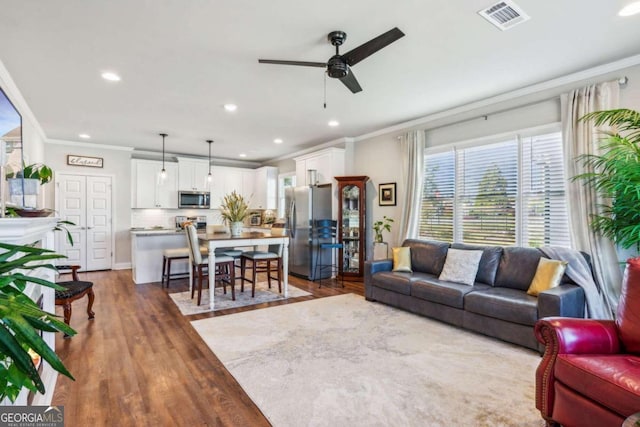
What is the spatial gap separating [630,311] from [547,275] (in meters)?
1.29

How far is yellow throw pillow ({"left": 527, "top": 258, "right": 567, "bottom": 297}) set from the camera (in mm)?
3127

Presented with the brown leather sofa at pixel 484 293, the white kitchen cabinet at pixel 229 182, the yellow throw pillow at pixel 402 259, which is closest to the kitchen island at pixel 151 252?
the white kitchen cabinet at pixel 229 182

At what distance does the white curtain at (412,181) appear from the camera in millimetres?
4934

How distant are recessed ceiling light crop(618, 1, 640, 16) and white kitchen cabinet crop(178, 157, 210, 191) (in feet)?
23.3

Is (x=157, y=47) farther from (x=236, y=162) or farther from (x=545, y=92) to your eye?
(x=236, y=162)

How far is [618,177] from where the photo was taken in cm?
272

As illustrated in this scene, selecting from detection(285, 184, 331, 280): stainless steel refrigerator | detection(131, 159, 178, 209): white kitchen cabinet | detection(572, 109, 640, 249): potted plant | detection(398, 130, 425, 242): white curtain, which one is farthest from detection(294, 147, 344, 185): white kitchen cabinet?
detection(572, 109, 640, 249): potted plant

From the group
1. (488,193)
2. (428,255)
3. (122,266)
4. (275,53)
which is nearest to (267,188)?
(122,266)

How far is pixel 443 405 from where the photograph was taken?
2123 mm

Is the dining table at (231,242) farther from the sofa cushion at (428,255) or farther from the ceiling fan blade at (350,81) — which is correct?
the ceiling fan blade at (350,81)

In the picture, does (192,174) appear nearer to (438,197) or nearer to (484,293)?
(438,197)

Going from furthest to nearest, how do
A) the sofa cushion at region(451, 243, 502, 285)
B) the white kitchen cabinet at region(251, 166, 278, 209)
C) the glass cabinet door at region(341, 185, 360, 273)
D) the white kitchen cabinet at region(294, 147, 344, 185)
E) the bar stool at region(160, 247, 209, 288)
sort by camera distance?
the white kitchen cabinet at region(251, 166, 278, 209)
the white kitchen cabinet at region(294, 147, 344, 185)
the glass cabinet door at region(341, 185, 360, 273)
the bar stool at region(160, 247, 209, 288)
the sofa cushion at region(451, 243, 502, 285)

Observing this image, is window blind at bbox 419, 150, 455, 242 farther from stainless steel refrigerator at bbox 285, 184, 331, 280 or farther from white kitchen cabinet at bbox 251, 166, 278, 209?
white kitchen cabinet at bbox 251, 166, 278, 209

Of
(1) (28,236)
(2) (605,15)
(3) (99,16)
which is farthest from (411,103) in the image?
(1) (28,236)
